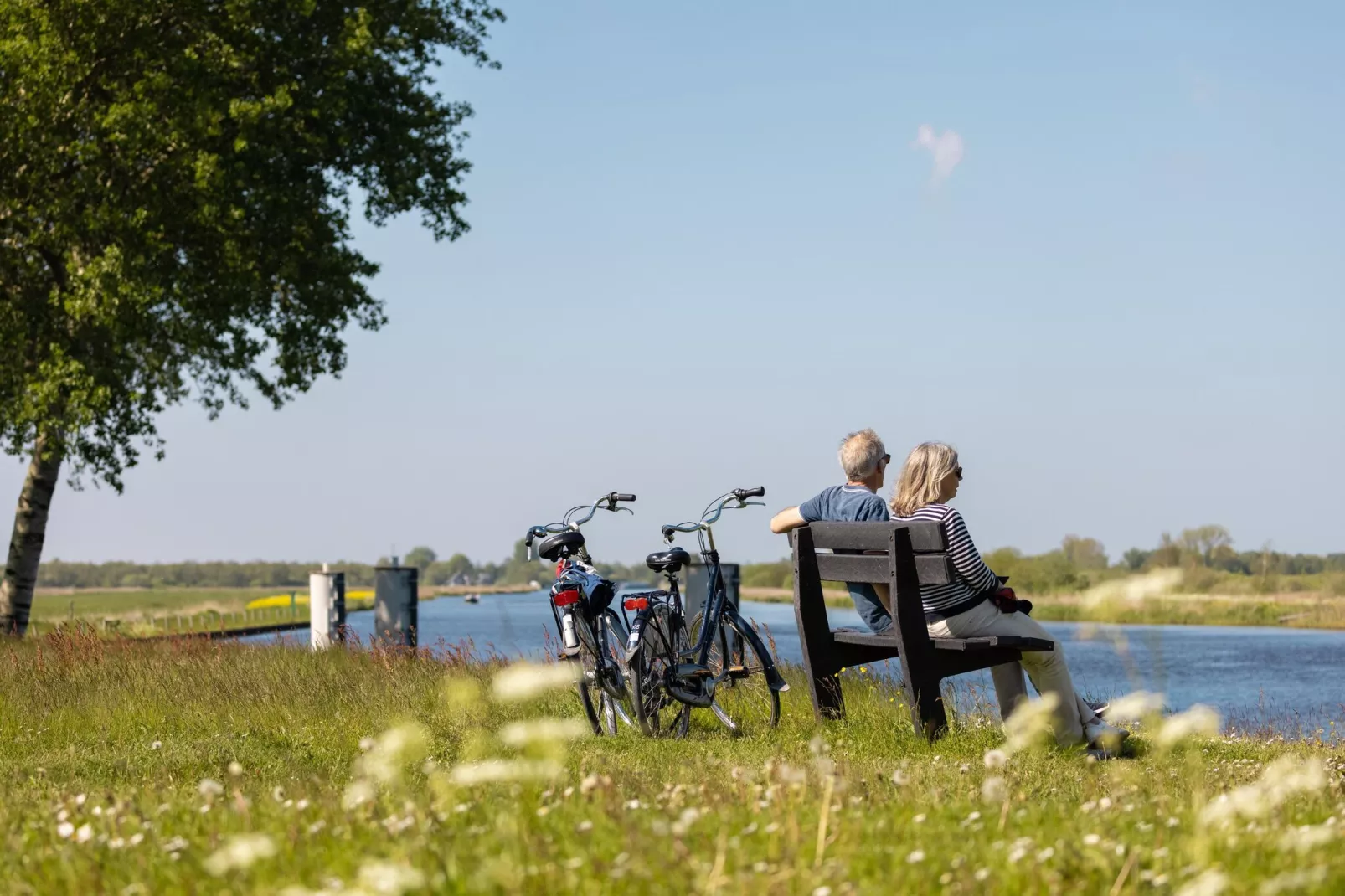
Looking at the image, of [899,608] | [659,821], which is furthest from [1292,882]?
[899,608]

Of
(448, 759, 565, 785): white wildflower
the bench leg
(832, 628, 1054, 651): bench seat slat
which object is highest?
(832, 628, 1054, 651): bench seat slat

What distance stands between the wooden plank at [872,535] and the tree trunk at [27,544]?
50.1 feet

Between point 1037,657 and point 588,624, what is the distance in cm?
258

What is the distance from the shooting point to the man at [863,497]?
798 centimetres

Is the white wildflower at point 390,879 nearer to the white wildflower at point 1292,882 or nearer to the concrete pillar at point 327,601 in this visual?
the white wildflower at point 1292,882

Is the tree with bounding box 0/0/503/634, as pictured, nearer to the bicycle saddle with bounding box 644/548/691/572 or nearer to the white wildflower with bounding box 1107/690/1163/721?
the bicycle saddle with bounding box 644/548/691/572

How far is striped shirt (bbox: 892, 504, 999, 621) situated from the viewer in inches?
290

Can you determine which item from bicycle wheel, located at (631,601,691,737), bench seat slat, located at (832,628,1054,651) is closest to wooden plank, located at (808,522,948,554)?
bench seat slat, located at (832,628,1054,651)

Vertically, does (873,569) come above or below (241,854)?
above

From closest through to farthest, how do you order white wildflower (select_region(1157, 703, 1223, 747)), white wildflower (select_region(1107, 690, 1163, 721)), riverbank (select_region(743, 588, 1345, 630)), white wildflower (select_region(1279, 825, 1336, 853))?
white wildflower (select_region(1279, 825, 1336, 853)) < white wildflower (select_region(1157, 703, 1223, 747)) < white wildflower (select_region(1107, 690, 1163, 721)) < riverbank (select_region(743, 588, 1345, 630))

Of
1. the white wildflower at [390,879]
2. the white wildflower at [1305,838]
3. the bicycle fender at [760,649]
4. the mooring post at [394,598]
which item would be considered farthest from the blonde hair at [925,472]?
the mooring post at [394,598]

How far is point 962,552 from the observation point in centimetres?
734

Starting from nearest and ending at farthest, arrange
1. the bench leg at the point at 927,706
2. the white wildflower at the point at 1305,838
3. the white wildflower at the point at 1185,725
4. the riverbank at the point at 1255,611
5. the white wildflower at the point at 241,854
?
the white wildflower at the point at 241,854 → the white wildflower at the point at 1305,838 → the white wildflower at the point at 1185,725 → the bench leg at the point at 927,706 → the riverbank at the point at 1255,611

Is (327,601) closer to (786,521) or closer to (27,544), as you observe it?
(27,544)
